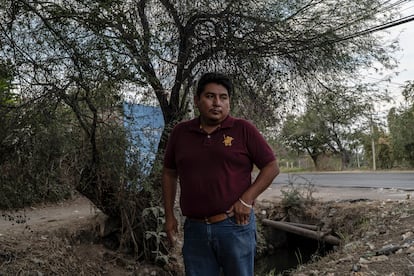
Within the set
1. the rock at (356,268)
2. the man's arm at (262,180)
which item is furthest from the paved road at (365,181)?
the man's arm at (262,180)

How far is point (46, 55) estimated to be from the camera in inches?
181

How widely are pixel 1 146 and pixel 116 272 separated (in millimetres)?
3354

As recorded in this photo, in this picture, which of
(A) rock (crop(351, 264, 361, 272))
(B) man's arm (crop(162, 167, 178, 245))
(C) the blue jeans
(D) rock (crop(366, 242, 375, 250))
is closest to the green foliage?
(D) rock (crop(366, 242, 375, 250))

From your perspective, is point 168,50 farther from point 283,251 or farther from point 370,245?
point 283,251

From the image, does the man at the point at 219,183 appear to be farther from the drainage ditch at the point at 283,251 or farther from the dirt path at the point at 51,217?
the drainage ditch at the point at 283,251

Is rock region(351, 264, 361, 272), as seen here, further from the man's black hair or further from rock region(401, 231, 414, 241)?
the man's black hair

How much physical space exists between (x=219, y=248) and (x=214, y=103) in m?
0.88

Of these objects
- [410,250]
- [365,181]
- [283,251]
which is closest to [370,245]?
[410,250]

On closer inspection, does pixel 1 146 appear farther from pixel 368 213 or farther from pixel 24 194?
pixel 368 213

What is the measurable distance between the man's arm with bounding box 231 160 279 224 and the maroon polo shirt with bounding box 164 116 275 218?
31mm

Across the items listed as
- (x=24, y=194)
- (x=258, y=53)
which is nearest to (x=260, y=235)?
(x=258, y=53)

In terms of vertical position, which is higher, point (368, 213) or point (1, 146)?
point (1, 146)

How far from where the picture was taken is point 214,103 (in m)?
2.68

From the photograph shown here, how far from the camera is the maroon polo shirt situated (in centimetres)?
255
